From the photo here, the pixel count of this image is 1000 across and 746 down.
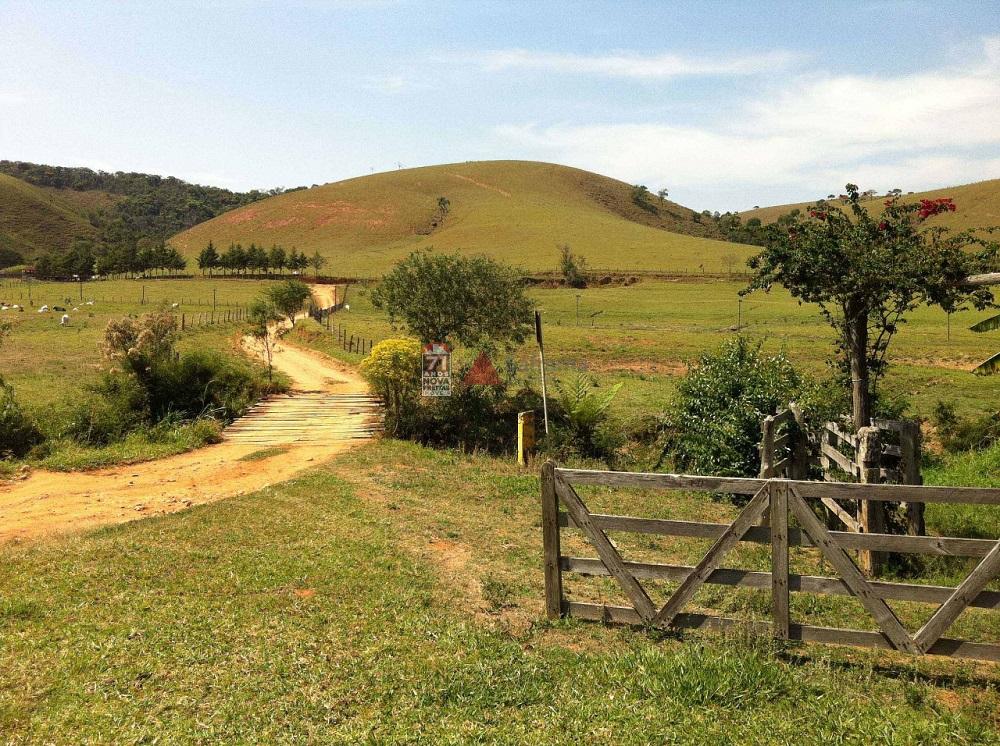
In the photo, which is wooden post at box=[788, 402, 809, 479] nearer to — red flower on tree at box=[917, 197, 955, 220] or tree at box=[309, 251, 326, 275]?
red flower on tree at box=[917, 197, 955, 220]

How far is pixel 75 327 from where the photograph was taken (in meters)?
39.6

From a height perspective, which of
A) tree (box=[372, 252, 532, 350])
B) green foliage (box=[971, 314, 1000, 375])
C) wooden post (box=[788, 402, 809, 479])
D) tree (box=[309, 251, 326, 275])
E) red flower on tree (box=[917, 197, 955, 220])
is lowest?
wooden post (box=[788, 402, 809, 479])

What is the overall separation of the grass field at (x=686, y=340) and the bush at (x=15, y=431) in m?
11.6

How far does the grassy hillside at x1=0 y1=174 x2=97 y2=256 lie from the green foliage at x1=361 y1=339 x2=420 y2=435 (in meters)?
157

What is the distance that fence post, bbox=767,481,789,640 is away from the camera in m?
5.57

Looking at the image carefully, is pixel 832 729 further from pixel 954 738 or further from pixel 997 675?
pixel 997 675

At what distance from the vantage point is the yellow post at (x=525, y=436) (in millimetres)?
14570

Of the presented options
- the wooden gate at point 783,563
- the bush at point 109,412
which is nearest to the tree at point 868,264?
the wooden gate at point 783,563

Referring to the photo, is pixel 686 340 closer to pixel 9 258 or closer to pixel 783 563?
pixel 783 563

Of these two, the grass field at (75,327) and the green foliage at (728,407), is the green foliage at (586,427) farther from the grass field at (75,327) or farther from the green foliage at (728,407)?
the grass field at (75,327)

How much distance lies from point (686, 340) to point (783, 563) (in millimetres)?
35460

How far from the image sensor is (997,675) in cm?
538

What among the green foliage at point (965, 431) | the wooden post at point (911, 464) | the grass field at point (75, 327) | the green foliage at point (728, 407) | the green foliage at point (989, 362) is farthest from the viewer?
the grass field at point (75, 327)

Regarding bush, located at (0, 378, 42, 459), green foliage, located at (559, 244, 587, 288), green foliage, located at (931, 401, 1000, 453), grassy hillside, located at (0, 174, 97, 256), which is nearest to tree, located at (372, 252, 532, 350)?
bush, located at (0, 378, 42, 459)
